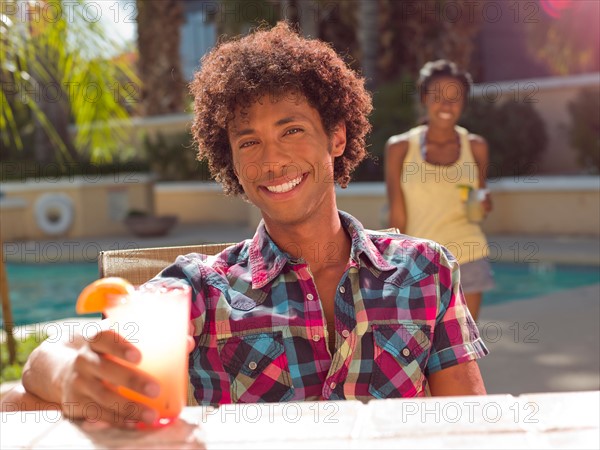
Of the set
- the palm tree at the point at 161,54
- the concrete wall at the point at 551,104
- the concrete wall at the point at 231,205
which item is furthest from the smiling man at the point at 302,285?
the palm tree at the point at 161,54

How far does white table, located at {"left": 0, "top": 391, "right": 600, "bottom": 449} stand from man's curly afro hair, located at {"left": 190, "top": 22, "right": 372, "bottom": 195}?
3.26 feet

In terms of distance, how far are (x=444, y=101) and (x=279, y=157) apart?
285 cm

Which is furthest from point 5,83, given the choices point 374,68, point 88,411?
point 374,68

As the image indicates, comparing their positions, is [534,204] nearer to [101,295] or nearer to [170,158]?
[170,158]

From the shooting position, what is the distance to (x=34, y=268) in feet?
44.5

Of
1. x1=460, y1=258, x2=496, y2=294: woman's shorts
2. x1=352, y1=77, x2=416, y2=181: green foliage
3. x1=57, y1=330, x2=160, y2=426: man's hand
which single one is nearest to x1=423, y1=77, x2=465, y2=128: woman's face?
x1=460, y1=258, x2=496, y2=294: woman's shorts

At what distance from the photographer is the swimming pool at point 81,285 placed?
32.3ft

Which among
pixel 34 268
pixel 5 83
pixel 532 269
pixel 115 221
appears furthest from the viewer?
pixel 115 221

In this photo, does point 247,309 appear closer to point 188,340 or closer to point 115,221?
point 188,340

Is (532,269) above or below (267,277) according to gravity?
below

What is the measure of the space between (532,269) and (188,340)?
33.4ft

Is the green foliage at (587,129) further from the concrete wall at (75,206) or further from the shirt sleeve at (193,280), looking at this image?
the shirt sleeve at (193,280)

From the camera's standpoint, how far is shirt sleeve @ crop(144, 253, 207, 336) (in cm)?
200

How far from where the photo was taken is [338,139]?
7.93 feet
